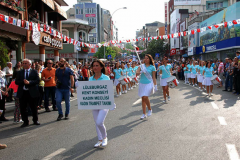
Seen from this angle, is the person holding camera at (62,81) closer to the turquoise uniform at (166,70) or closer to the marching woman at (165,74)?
the marching woman at (165,74)

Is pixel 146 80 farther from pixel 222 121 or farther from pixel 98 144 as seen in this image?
pixel 98 144

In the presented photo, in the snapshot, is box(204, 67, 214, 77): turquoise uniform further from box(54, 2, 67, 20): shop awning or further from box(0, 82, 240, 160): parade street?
box(54, 2, 67, 20): shop awning

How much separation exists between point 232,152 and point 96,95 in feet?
8.85

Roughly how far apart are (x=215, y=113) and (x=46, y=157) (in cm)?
564

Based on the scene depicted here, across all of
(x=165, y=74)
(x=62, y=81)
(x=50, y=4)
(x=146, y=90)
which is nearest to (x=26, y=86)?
(x=62, y=81)

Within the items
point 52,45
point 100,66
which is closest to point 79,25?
point 52,45

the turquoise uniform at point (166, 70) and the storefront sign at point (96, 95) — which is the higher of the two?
the turquoise uniform at point (166, 70)

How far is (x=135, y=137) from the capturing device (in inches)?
219

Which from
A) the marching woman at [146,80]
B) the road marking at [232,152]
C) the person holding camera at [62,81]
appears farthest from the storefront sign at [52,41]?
the road marking at [232,152]

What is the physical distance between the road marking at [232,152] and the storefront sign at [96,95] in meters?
2.26

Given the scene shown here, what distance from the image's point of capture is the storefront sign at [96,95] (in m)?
4.94

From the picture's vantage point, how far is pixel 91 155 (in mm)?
4500

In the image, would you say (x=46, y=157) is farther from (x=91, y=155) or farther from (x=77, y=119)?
(x=77, y=119)

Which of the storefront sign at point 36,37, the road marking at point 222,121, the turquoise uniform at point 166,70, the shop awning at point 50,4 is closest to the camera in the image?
the road marking at point 222,121
